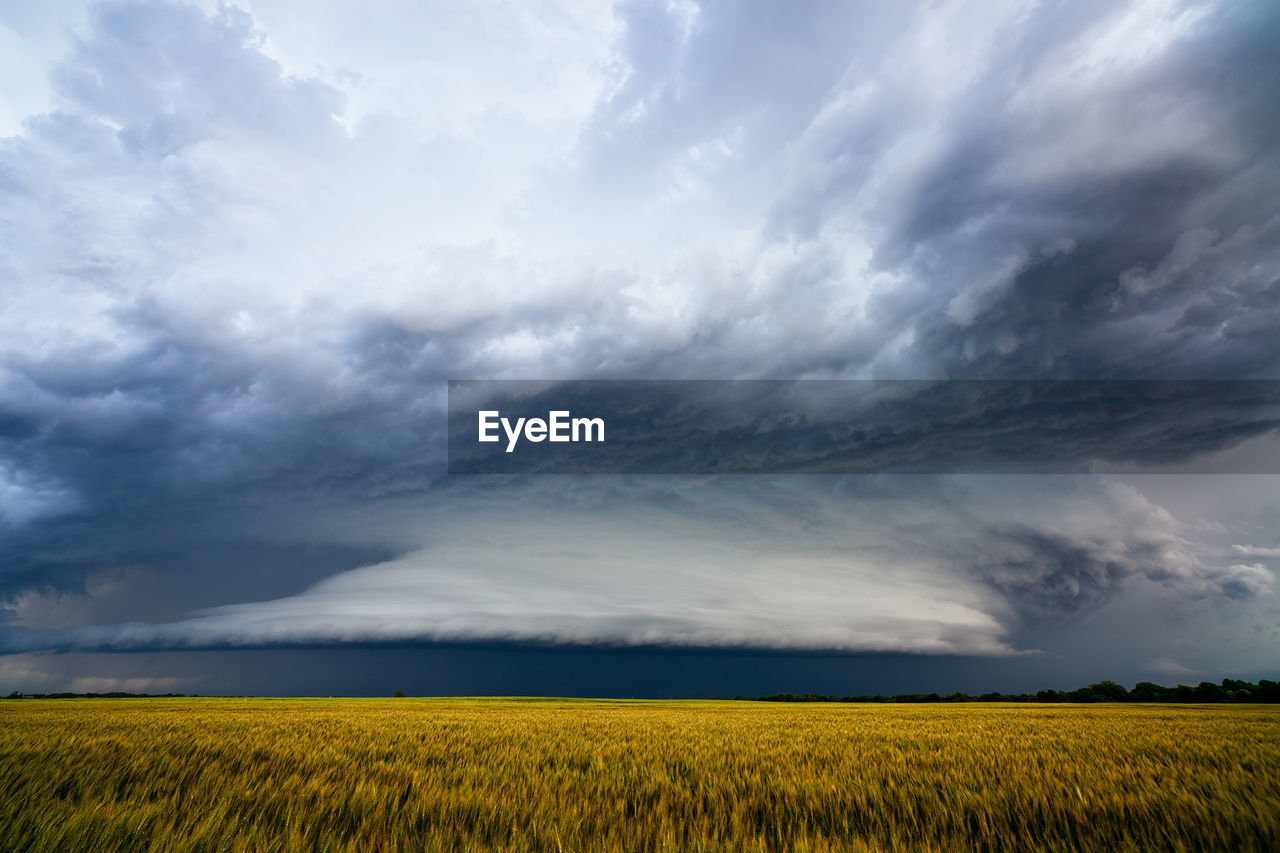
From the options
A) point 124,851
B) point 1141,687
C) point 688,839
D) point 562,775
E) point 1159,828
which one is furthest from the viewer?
point 1141,687

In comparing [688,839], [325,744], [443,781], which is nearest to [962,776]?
[688,839]

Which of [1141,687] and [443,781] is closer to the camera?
[443,781]

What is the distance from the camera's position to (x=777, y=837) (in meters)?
3.80

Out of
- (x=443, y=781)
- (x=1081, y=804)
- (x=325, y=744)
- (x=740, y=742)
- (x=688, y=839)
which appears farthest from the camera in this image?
(x=740, y=742)

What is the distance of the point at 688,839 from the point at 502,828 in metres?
1.27

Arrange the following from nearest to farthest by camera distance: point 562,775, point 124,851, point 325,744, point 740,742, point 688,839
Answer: point 124,851 < point 688,839 < point 562,775 < point 325,744 < point 740,742

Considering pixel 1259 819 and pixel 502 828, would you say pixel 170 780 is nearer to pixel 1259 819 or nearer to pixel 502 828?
pixel 502 828

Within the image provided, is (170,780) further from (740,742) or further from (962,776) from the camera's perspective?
(962,776)

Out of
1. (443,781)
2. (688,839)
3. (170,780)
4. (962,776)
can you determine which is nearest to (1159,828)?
(962,776)

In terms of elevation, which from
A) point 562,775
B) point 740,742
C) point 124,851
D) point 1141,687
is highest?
point 124,851

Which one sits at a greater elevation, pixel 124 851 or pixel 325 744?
pixel 124 851

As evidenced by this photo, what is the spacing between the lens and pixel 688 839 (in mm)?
3766

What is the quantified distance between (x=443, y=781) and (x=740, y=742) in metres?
4.66

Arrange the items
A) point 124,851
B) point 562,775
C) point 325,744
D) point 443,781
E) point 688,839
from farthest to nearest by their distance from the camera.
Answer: point 325,744 < point 562,775 < point 443,781 < point 688,839 < point 124,851
